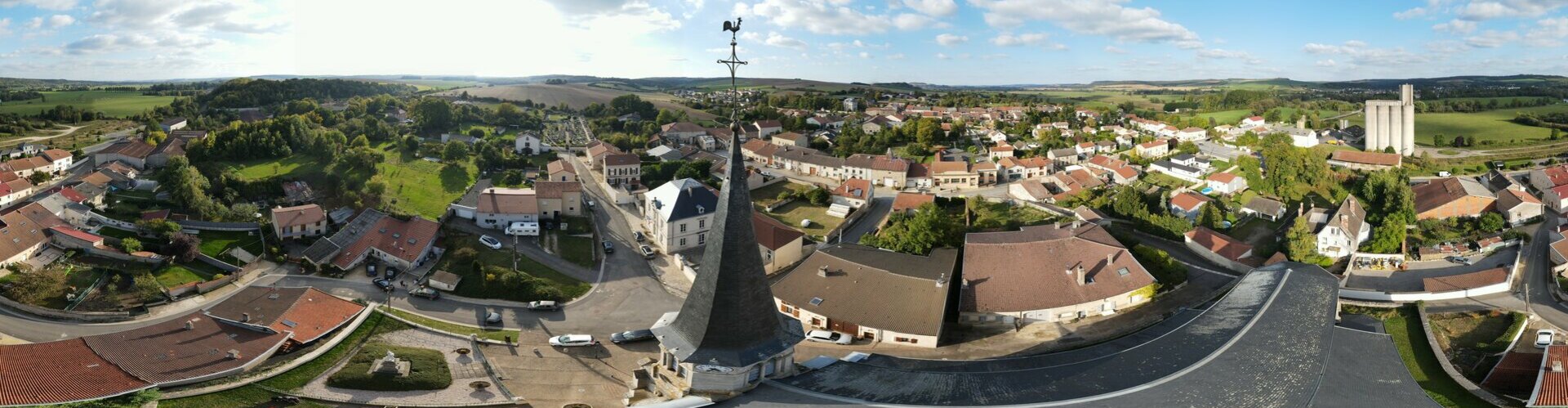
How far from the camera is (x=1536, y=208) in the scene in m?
41.6

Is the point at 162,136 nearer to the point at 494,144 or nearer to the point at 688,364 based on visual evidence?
the point at 494,144

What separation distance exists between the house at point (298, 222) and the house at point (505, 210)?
7615mm

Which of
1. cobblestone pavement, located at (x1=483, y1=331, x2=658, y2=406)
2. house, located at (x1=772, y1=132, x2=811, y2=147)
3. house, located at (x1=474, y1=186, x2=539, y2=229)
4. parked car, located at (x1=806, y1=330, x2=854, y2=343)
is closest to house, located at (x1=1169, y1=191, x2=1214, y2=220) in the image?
parked car, located at (x1=806, y1=330, x2=854, y2=343)

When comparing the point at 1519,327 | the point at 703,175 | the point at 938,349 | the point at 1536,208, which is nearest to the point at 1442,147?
the point at 1536,208

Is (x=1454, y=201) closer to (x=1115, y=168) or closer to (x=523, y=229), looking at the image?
(x=1115, y=168)

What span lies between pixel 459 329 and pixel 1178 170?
49.7 meters

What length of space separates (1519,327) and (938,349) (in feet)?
61.7

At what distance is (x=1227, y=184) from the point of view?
5069 cm

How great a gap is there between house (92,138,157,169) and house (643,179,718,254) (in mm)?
39956

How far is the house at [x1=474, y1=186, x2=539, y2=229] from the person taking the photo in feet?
140

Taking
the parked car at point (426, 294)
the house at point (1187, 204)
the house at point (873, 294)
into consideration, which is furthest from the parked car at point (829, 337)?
the house at point (1187, 204)

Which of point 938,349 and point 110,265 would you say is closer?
point 938,349

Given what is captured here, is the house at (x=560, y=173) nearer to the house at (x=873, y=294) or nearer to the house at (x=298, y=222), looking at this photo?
the house at (x=298, y=222)

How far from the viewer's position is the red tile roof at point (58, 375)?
59.8ft
